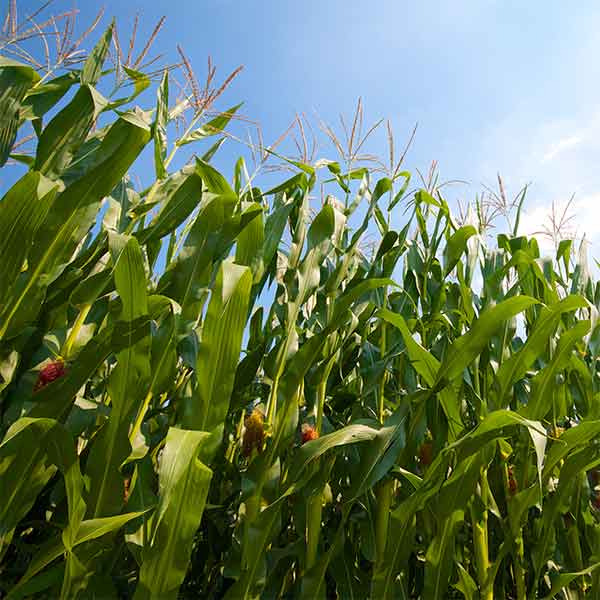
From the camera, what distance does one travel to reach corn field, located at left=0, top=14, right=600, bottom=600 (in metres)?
0.83

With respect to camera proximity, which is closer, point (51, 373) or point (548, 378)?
point (51, 373)

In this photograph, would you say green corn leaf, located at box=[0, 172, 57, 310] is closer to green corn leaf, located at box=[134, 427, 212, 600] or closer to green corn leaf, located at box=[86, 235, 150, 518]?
green corn leaf, located at box=[86, 235, 150, 518]

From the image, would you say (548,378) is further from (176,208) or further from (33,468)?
(33,468)

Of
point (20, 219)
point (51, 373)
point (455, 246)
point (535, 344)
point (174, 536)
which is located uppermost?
point (455, 246)

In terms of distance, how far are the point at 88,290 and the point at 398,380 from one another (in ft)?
2.86

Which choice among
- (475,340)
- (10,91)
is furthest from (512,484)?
(10,91)

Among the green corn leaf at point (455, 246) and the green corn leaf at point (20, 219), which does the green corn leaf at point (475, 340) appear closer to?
the green corn leaf at point (455, 246)

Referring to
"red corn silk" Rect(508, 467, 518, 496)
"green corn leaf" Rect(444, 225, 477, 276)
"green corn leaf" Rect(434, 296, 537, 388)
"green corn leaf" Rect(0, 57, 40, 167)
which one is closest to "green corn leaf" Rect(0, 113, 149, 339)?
"green corn leaf" Rect(0, 57, 40, 167)

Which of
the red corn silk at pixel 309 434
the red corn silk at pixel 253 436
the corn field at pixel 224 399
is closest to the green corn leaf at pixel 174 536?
the corn field at pixel 224 399

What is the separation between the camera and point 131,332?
32.7 inches

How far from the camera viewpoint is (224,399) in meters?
0.86

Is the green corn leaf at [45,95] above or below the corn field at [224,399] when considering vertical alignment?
above

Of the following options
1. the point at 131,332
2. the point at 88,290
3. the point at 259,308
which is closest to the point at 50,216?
the point at 88,290

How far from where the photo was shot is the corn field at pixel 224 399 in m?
Result: 0.83
